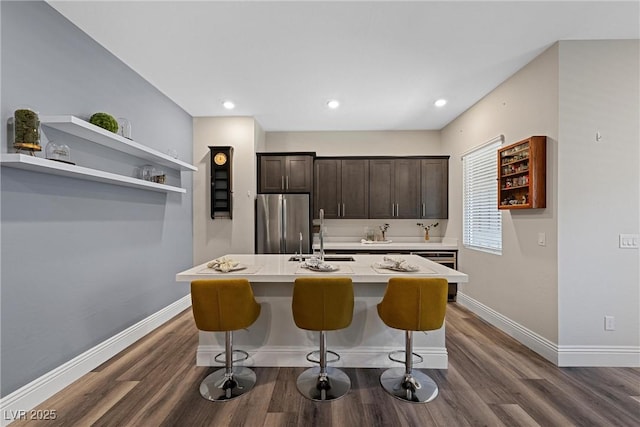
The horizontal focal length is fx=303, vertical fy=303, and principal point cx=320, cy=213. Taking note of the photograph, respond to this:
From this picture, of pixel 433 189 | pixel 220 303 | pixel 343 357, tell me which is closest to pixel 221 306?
pixel 220 303

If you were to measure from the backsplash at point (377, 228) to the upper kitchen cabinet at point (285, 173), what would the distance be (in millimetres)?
905

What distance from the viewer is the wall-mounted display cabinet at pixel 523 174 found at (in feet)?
9.27

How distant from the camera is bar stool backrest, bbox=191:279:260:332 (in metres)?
2.09

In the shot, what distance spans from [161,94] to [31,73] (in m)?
1.72

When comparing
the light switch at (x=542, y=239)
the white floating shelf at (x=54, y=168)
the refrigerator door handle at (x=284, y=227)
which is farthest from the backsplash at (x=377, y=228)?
the white floating shelf at (x=54, y=168)

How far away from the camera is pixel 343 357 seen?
2680mm

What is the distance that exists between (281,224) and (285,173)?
2.88 ft

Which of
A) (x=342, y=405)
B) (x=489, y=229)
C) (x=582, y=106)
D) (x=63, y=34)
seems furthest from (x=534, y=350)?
(x=63, y=34)

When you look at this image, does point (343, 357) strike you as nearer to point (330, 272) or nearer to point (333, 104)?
point (330, 272)

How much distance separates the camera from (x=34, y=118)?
1997mm

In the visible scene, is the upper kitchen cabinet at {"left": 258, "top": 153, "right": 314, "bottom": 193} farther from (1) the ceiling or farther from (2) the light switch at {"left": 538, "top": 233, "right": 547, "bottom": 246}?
(2) the light switch at {"left": 538, "top": 233, "right": 547, "bottom": 246}

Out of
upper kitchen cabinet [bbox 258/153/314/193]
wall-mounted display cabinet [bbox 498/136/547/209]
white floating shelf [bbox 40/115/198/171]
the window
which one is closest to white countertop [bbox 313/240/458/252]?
the window

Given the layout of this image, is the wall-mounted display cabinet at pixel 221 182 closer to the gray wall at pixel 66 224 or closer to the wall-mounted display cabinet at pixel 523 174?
the gray wall at pixel 66 224

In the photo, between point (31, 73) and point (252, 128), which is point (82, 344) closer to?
point (31, 73)
